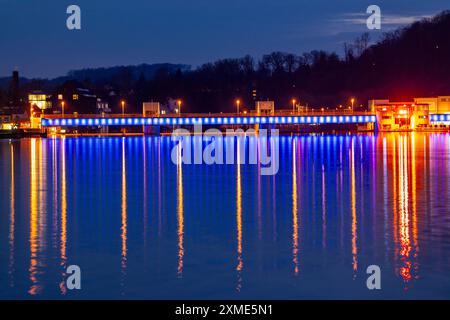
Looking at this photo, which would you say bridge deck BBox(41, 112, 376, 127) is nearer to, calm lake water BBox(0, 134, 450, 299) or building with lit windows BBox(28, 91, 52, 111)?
building with lit windows BBox(28, 91, 52, 111)

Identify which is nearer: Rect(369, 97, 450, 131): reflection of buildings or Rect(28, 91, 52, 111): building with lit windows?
Rect(369, 97, 450, 131): reflection of buildings

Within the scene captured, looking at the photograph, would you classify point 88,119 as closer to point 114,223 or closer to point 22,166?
point 22,166

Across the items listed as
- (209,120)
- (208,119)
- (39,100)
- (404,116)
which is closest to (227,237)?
(208,119)

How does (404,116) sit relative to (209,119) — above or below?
above

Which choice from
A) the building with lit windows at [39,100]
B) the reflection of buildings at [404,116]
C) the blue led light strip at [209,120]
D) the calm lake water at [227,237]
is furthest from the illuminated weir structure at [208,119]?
the calm lake water at [227,237]

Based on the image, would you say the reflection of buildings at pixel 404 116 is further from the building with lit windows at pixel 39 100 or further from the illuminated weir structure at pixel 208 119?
the building with lit windows at pixel 39 100

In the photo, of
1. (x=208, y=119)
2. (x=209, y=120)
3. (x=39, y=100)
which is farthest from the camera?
(x=39, y=100)

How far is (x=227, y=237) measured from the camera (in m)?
18.5

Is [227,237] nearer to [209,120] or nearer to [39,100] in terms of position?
[209,120]

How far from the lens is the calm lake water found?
543 inches

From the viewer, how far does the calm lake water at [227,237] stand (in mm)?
13797

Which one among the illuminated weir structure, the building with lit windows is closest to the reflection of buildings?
the illuminated weir structure

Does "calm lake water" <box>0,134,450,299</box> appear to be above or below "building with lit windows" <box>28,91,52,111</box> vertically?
below

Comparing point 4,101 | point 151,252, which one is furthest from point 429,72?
point 151,252
